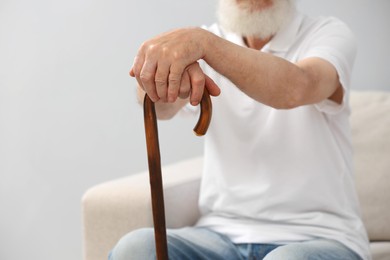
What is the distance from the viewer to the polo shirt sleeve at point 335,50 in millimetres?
1538

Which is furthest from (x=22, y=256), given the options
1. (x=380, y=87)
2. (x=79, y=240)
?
(x=380, y=87)

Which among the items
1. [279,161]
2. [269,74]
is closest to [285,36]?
[279,161]

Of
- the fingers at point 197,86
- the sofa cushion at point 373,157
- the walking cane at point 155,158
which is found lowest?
the sofa cushion at point 373,157

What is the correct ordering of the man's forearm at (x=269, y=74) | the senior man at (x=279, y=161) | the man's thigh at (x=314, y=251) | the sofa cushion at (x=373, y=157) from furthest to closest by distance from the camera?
the sofa cushion at (x=373, y=157), the senior man at (x=279, y=161), the man's thigh at (x=314, y=251), the man's forearm at (x=269, y=74)

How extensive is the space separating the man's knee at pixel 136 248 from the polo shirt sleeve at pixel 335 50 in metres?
0.47

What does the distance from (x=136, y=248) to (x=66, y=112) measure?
150cm

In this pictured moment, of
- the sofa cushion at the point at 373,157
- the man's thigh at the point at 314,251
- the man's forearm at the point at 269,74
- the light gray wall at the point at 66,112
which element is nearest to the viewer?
the man's forearm at the point at 269,74

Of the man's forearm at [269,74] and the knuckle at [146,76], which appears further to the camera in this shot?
the man's forearm at [269,74]

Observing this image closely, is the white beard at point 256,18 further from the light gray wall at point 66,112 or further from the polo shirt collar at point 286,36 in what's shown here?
the light gray wall at point 66,112

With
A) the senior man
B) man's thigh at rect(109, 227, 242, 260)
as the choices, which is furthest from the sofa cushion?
man's thigh at rect(109, 227, 242, 260)

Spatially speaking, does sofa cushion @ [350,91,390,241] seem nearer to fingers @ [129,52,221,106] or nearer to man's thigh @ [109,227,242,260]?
man's thigh @ [109,227,242,260]

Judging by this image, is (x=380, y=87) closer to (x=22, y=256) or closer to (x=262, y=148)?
(x=262, y=148)

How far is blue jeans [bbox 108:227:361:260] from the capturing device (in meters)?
1.42

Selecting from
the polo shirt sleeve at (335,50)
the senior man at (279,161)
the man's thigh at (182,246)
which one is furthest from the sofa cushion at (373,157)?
the man's thigh at (182,246)
